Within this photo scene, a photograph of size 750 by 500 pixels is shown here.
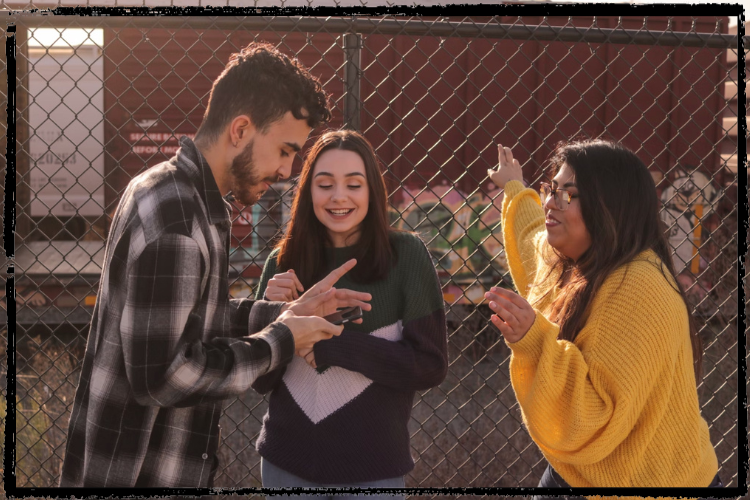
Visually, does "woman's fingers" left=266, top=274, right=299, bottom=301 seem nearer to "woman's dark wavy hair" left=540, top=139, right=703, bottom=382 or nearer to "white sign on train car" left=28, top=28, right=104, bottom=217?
"woman's dark wavy hair" left=540, top=139, right=703, bottom=382

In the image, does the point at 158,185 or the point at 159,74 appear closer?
the point at 158,185

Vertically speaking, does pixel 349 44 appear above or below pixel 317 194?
above

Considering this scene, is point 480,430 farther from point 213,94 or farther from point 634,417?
point 213,94

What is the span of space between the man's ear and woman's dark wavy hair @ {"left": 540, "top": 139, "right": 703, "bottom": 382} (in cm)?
98

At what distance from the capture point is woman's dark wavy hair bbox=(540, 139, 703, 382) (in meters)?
2.06

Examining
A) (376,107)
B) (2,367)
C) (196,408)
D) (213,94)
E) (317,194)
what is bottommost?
(2,367)

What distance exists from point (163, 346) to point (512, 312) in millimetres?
951

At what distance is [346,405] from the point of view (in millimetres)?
2189

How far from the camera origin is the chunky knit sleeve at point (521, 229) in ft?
8.74

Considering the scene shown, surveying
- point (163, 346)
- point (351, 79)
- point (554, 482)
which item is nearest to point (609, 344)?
point (554, 482)

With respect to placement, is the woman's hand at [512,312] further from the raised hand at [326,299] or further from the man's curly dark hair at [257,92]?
the man's curly dark hair at [257,92]

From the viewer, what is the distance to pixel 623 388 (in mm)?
1929

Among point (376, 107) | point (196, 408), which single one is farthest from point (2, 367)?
point (376, 107)

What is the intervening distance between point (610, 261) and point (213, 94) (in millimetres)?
1247
